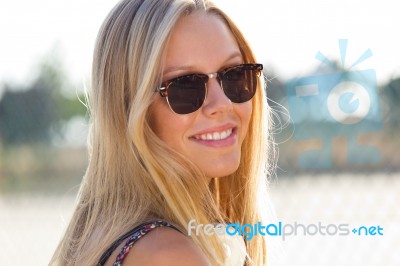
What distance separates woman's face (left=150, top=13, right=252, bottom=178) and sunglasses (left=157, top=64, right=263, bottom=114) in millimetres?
14

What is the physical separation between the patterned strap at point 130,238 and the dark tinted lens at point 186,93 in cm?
37

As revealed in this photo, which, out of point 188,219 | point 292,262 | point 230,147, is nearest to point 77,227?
point 188,219

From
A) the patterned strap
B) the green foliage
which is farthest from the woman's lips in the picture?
the green foliage

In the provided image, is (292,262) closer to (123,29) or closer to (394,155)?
(394,155)

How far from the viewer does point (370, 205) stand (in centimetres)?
476

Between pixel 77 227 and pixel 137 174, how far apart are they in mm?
250

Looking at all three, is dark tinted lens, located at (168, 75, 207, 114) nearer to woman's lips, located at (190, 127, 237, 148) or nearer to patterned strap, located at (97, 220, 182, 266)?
woman's lips, located at (190, 127, 237, 148)

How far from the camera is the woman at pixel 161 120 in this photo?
1.99 metres

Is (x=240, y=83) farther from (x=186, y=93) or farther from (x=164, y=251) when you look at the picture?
(x=164, y=251)
